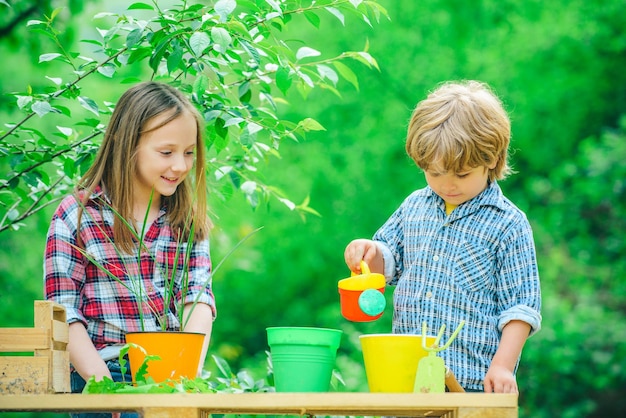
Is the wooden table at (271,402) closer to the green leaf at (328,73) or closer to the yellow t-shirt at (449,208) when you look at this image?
the yellow t-shirt at (449,208)

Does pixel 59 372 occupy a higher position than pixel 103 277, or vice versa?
pixel 103 277

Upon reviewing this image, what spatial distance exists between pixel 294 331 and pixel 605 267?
18.6 ft

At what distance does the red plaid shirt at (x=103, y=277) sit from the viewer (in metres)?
1.94

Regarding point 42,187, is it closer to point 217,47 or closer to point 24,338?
point 217,47

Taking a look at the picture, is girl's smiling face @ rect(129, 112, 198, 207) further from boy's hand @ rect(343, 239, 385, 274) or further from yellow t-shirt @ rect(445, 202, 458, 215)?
yellow t-shirt @ rect(445, 202, 458, 215)

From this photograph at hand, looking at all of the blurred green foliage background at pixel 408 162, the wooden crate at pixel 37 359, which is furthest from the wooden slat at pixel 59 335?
the blurred green foliage background at pixel 408 162

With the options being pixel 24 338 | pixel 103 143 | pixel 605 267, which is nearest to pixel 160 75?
pixel 103 143

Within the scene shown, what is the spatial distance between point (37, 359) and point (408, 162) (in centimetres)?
516

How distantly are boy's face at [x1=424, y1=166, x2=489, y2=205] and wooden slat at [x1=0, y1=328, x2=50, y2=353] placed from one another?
903mm

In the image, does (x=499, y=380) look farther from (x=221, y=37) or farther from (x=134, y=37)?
(x=134, y=37)

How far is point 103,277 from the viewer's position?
6.58ft

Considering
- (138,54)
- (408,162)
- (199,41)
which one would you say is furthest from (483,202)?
(408,162)

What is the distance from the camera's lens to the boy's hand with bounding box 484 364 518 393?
173cm

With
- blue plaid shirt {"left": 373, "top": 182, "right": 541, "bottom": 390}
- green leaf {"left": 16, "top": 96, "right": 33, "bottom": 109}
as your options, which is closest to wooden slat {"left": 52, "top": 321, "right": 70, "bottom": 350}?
green leaf {"left": 16, "top": 96, "right": 33, "bottom": 109}
